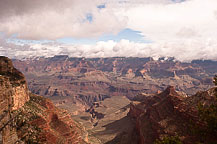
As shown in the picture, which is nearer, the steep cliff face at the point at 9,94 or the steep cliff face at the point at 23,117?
the steep cliff face at the point at 9,94

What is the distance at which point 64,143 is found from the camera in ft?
253

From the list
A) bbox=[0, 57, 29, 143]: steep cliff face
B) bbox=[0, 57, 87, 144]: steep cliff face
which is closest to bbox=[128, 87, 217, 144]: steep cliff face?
bbox=[0, 57, 87, 144]: steep cliff face

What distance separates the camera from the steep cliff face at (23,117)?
174 feet

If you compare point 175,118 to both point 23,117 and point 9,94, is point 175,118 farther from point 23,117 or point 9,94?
point 9,94

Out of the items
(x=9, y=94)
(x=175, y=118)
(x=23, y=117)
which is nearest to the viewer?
(x=9, y=94)

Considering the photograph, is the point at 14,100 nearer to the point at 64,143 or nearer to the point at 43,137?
the point at 43,137

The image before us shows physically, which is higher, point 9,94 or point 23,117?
point 9,94

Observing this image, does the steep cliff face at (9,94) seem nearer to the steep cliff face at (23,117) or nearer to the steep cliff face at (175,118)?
the steep cliff face at (23,117)

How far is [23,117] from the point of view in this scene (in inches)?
2630

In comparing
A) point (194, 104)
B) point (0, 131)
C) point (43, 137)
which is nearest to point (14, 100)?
point (43, 137)

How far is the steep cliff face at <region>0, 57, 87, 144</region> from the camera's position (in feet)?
174

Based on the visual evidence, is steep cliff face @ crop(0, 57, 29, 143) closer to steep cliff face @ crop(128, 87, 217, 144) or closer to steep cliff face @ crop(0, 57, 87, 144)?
steep cliff face @ crop(0, 57, 87, 144)

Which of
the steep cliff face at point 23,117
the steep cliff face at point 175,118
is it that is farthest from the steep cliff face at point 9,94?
the steep cliff face at point 175,118

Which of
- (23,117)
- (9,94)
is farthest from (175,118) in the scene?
(9,94)
